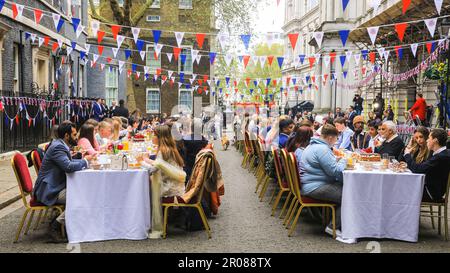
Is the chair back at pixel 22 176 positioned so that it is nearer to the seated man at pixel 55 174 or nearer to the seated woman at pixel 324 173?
the seated man at pixel 55 174

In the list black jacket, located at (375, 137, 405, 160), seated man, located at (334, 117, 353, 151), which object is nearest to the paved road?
black jacket, located at (375, 137, 405, 160)

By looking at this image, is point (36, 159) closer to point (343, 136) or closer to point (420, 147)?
point (420, 147)

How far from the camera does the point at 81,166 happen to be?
20.9 feet

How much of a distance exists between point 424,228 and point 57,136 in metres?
5.12

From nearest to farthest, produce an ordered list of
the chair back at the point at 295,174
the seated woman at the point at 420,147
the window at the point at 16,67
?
the chair back at the point at 295,174, the seated woman at the point at 420,147, the window at the point at 16,67

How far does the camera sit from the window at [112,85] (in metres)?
33.3

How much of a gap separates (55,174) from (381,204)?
3.99 meters

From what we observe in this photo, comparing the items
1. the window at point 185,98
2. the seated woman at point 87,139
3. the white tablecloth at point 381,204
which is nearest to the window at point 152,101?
the window at point 185,98

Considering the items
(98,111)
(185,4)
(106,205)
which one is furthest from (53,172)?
(185,4)

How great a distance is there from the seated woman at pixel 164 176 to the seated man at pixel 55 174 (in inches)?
35.4

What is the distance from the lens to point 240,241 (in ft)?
21.5

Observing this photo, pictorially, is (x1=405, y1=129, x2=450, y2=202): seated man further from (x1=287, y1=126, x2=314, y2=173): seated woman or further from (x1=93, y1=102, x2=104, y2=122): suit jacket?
(x1=93, y1=102, x2=104, y2=122): suit jacket
